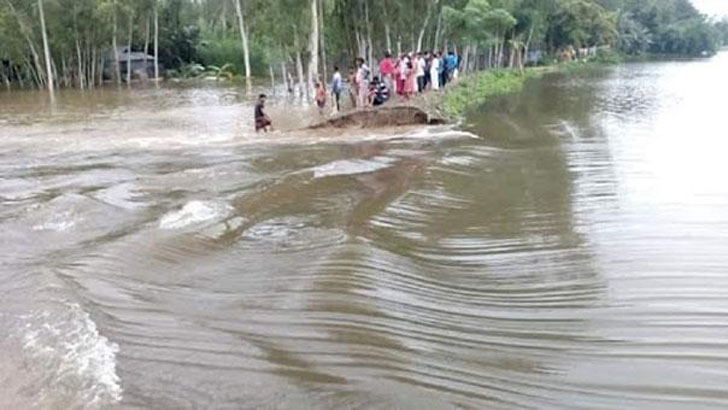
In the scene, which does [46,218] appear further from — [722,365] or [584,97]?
[584,97]

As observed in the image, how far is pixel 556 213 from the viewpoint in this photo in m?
11.1

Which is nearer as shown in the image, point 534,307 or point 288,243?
point 534,307

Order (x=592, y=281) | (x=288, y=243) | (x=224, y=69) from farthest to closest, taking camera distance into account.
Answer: (x=224, y=69) → (x=288, y=243) → (x=592, y=281)

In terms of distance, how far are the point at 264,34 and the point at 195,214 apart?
23882 millimetres

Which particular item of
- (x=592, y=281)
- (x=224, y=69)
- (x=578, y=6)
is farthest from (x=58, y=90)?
(x=592, y=281)

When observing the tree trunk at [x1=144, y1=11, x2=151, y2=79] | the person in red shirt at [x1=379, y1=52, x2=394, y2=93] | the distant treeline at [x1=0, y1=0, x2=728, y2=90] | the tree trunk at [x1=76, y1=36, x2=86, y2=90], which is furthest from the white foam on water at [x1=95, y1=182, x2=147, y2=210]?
the tree trunk at [x1=144, y1=11, x2=151, y2=79]

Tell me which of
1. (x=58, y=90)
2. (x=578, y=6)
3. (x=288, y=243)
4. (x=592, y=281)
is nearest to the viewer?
(x=592, y=281)

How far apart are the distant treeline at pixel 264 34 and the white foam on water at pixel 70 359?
22807mm

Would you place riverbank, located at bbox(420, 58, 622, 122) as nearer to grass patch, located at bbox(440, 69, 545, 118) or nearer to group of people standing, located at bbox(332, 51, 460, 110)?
grass patch, located at bbox(440, 69, 545, 118)

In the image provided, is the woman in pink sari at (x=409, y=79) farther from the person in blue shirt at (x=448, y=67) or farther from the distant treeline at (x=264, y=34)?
the person in blue shirt at (x=448, y=67)

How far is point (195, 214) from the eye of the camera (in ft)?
36.0

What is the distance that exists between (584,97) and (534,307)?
1204 inches

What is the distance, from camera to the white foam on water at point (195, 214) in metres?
10.4

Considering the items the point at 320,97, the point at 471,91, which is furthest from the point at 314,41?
the point at 471,91
